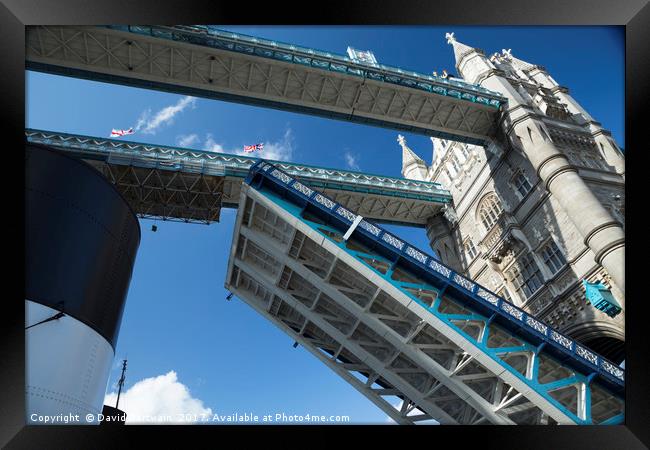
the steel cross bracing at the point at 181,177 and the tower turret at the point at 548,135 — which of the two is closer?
the tower turret at the point at 548,135

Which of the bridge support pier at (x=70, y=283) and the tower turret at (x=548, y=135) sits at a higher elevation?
the tower turret at (x=548, y=135)

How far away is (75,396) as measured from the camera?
11328 mm

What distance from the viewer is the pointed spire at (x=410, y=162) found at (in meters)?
42.3

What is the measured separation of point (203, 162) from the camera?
28688 mm

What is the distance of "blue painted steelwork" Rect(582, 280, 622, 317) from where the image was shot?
20.9 m

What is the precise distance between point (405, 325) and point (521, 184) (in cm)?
1631

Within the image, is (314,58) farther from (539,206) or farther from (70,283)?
(70,283)

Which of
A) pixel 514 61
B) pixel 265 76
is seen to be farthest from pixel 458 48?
pixel 265 76

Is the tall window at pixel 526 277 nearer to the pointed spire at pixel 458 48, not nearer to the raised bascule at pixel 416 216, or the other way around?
the raised bascule at pixel 416 216

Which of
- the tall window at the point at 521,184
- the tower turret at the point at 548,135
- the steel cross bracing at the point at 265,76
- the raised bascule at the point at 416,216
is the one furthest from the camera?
the tall window at the point at 521,184

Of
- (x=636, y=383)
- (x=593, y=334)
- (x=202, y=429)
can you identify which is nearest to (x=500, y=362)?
(x=636, y=383)

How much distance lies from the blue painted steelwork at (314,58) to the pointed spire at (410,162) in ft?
41.5

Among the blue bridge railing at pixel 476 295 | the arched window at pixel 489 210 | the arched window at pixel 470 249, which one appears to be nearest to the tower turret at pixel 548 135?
the arched window at pixel 489 210

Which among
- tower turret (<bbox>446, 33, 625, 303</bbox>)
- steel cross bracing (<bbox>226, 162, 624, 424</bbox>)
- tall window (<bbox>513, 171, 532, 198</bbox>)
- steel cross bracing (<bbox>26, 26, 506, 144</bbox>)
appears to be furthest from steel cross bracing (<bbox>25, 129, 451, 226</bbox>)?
tower turret (<bbox>446, 33, 625, 303</bbox>)
